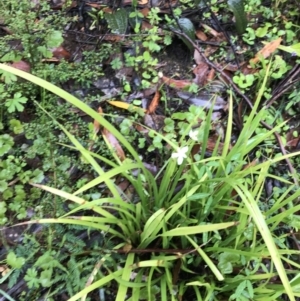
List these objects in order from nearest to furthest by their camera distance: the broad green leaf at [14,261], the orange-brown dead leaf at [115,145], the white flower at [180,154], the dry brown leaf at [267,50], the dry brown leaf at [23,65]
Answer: the white flower at [180,154]
the broad green leaf at [14,261]
the orange-brown dead leaf at [115,145]
the dry brown leaf at [23,65]
the dry brown leaf at [267,50]

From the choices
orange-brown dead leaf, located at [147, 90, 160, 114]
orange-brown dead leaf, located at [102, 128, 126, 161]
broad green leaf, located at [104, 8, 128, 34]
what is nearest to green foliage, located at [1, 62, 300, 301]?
orange-brown dead leaf, located at [102, 128, 126, 161]

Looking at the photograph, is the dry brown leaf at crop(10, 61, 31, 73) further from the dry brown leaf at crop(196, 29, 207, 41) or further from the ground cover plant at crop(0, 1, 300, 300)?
the dry brown leaf at crop(196, 29, 207, 41)

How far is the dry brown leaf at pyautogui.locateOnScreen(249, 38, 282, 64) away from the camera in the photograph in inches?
78.0

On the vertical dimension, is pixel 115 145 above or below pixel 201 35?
below

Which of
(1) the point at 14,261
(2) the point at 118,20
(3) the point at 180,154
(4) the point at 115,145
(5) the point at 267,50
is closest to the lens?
(3) the point at 180,154

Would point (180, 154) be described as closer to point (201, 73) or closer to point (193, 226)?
point (193, 226)

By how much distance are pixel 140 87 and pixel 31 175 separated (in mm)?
597

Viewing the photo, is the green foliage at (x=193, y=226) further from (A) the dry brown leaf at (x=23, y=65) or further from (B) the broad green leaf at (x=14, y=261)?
(A) the dry brown leaf at (x=23, y=65)

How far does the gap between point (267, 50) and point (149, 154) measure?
2.43 feet

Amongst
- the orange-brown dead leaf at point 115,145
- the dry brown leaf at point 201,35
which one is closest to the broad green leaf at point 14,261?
the orange-brown dead leaf at point 115,145

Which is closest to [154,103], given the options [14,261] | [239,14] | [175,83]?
[175,83]

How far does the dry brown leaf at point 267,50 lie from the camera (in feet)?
6.50

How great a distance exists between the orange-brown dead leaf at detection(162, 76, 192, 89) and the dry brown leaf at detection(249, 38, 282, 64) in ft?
1.03

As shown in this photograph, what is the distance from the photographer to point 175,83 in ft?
6.35
